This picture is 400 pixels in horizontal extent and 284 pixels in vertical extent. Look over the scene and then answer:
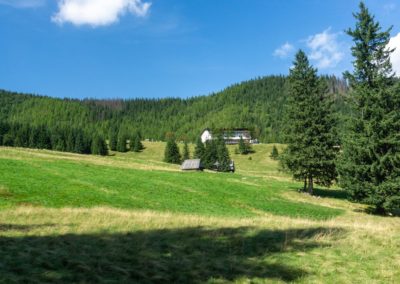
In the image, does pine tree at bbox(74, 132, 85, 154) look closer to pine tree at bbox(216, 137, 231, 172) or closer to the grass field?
pine tree at bbox(216, 137, 231, 172)

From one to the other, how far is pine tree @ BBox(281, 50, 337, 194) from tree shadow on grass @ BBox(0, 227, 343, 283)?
27.9m

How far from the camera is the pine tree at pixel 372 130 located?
31.6 meters

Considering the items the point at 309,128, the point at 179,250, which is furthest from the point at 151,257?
the point at 309,128

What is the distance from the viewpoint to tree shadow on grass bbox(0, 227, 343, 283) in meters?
9.45

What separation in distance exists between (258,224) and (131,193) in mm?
17618

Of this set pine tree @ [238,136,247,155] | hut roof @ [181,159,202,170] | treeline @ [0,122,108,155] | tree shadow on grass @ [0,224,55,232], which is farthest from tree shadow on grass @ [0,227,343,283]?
treeline @ [0,122,108,155]

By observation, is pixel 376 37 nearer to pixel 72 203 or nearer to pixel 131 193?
pixel 131 193

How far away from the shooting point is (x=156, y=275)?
9.84 meters

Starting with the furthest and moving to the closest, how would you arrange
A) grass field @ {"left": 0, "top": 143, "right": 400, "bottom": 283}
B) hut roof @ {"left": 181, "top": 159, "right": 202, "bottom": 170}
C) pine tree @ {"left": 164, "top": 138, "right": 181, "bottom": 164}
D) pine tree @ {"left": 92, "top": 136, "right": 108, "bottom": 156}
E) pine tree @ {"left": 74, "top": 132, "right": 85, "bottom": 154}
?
pine tree @ {"left": 74, "top": 132, "right": 85, "bottom": 154}, pine tree @ {"left": 92, "top": 136, "right": 108, "bottom": 156}, pine tree @ {"left": 164, "top": 138, "right": 181, "bottom": 164}, hut roof @ {"left": 181, "top": 159, "right": 202, "bottom": 170}, grass field @ {"left": 0, "top": 143, "right": 400, "bottom": 283}

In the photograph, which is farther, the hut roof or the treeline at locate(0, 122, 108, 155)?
the treeline at locate(0, 122, 108, 155)

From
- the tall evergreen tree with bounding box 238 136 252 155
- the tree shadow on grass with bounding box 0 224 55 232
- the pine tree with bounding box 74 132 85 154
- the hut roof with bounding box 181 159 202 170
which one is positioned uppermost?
the tall evergreen tree with bounding box 238 136 252 155

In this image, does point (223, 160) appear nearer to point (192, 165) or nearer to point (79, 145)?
point (192, 165)

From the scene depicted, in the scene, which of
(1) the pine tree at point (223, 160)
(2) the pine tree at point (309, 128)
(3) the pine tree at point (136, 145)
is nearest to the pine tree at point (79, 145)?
(3) the pine tree at point (136, 145)

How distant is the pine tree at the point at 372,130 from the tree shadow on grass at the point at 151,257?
20.1 m
